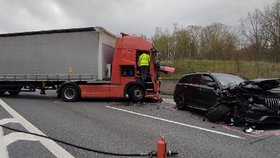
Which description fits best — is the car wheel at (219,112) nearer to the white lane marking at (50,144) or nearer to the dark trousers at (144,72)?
the white lane marking at (50,144)

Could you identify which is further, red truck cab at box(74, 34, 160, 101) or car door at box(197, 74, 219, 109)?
red truck cab at box(74, 34, 160, 101)

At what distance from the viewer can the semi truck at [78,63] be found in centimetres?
1552

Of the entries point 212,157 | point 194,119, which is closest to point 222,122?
point 194,119

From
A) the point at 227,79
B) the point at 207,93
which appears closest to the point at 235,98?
the point at 207,93

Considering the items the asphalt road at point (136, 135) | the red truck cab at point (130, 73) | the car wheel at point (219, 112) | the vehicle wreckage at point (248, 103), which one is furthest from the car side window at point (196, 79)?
the red truck cab at point (130, 73)

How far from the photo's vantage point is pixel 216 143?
7.25 meters

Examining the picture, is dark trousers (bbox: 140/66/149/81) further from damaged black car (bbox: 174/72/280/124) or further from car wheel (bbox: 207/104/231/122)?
car wheel (bbox: 207/104/231/122)

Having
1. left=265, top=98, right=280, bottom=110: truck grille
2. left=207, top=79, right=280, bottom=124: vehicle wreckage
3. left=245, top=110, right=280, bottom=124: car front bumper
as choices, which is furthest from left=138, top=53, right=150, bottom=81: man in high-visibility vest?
left=265, top=98, right=280, bottom=110: truck grille

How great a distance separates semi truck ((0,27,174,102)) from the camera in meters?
15.5

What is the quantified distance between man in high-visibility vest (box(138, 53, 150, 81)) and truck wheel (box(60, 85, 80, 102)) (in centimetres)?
347

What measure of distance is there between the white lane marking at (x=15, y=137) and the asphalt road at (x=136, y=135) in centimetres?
2

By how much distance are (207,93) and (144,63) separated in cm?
464

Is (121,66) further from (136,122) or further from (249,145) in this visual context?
(249,145)

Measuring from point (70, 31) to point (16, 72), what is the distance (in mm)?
3972
